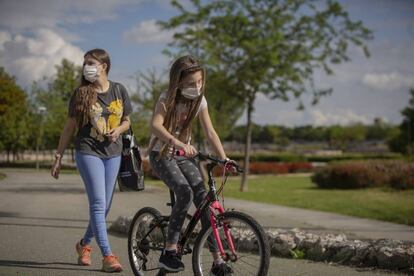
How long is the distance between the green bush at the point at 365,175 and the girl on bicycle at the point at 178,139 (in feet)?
60.4

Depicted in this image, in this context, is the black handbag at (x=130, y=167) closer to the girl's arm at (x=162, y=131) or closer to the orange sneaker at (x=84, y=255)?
the orange sneaker at (x=84, y=255)

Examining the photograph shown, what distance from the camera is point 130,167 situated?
577 centimetres

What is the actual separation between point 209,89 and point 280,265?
16.1 metres

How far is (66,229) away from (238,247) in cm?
499

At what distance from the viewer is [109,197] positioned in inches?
225

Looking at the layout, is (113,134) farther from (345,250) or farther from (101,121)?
(345,250)

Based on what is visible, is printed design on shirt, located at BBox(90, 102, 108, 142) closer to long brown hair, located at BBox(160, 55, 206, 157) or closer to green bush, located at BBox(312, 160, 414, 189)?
long brown hair, located at BBox(160, 55, 206, 157)

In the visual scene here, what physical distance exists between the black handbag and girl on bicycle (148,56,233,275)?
836 millimetres

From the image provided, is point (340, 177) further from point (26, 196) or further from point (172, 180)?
point (172, 180)

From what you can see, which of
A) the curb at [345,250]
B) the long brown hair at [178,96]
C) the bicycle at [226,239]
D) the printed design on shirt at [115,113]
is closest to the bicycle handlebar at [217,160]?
the bicycle at [226,239]

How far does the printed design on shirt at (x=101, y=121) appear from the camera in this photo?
5.51m

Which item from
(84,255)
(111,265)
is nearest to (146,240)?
(111,265)

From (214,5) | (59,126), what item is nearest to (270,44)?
(214,5)

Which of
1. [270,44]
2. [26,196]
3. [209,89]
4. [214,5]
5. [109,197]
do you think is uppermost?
[214,5]
